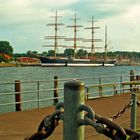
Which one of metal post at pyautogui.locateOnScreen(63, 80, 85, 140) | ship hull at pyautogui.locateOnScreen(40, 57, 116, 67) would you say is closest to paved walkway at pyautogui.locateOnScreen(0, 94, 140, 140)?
metal post at pyautogui.locateOnScreen(63, 80, 85, 140)

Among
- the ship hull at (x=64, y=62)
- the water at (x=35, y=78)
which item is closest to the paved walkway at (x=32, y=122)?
the water at (x=35, y=78)

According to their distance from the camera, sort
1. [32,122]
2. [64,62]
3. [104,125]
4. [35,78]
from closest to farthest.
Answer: [104,125] < [32,122] < [35,78] < [64,62]

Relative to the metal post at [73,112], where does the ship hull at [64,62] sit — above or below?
below

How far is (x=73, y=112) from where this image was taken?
9.68ft

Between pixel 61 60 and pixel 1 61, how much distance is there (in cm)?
2637

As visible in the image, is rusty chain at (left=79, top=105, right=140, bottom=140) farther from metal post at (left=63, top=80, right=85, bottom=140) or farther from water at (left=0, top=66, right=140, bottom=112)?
water at (left=0, top=66, right=140, bottom=112)

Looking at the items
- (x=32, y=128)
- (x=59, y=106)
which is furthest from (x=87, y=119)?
(x=32, y=128)

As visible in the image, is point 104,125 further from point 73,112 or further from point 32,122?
point 32,122

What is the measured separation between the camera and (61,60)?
125438 millimetres

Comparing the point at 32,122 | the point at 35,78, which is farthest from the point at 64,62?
the point at 32,122

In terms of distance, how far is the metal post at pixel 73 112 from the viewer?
2.95m

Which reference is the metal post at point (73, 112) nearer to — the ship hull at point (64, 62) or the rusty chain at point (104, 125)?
the rusty chain at point (104, 125)

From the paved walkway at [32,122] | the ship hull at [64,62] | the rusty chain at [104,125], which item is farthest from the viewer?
the ship hull at [64,62]

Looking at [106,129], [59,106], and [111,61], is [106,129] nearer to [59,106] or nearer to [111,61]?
[59,106]
